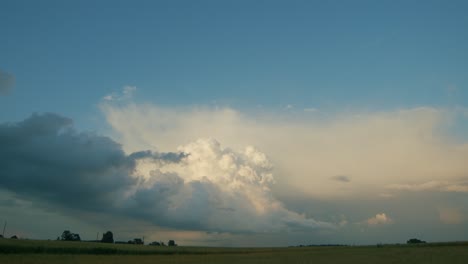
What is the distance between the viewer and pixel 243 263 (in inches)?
2586

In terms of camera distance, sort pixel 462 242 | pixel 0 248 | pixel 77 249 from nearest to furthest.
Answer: pixel 0 248, pixel 77 249, pixel 462 242

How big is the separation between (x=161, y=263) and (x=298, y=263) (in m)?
21.2

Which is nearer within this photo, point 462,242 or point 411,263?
point 411,263

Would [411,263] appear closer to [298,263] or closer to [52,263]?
[298,263]

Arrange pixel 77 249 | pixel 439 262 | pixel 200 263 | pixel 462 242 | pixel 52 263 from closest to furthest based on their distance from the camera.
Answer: pixel 439 262 < pixel 52 263 < pixel 200 263 < pixel 77 249 < pixel 462 242

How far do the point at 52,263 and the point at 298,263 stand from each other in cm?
3473

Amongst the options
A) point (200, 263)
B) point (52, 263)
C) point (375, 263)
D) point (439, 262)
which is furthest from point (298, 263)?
point (52, 263)

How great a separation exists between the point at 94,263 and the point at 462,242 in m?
95.9

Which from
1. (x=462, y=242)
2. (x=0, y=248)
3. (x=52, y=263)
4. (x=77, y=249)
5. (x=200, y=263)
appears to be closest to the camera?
(x=52, y=263)

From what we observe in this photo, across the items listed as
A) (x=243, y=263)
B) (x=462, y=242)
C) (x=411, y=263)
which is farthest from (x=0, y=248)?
(x=462, y=242)

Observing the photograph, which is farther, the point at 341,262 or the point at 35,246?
the point at 35,246

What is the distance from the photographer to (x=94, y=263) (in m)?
63.3

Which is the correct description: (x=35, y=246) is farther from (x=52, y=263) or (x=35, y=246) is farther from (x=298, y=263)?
(x=298, y=263)

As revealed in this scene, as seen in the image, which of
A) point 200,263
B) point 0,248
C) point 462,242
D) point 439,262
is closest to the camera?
point 439,262
